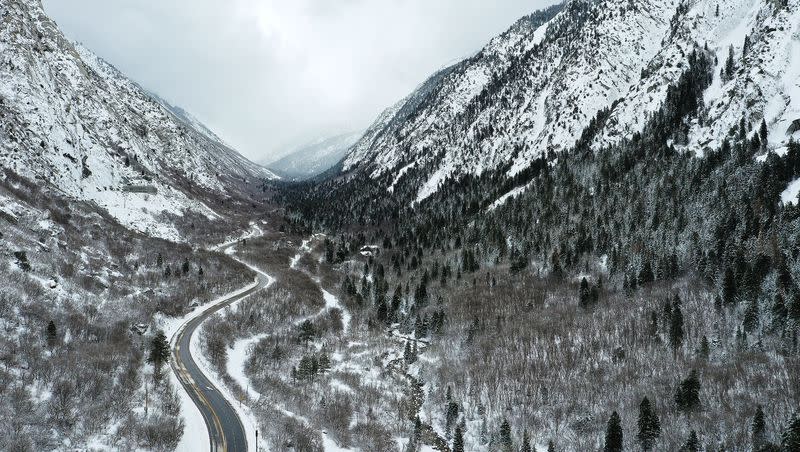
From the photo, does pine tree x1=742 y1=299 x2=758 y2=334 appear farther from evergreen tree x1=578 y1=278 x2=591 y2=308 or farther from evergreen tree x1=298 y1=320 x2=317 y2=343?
evergreen tree x1=298 y1=320 x2=317 y2=343

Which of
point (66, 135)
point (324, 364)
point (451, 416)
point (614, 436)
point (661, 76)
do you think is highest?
point (661, 76)

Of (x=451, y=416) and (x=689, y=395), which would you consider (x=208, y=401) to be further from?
(x=689, y=395)

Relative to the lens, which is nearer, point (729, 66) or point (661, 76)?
point (729, 66)

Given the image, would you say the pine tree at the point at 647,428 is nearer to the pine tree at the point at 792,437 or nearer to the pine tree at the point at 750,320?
the pine tree at the point at 792,437

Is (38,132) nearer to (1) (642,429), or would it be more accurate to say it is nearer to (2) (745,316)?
(1) (642,429)

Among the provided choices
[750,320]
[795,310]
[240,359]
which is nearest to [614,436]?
[750,320]

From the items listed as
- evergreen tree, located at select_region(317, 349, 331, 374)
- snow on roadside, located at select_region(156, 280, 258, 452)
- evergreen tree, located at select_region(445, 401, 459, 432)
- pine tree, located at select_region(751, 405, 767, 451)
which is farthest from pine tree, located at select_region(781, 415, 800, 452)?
evergreen tree, located at select_region(317, 349, 331, 374)
